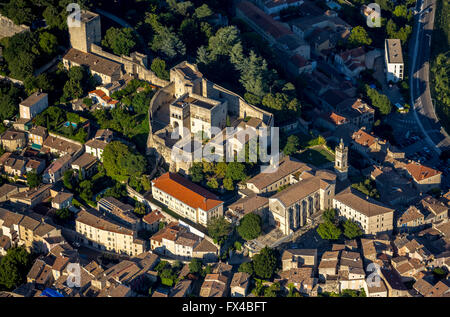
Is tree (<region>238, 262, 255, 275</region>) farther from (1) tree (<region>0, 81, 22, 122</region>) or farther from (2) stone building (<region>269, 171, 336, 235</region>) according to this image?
(1) tree (<region>0, 81, 22, 122</region>)

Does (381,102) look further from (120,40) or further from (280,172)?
(120,40)

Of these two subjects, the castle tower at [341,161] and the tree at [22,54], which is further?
the tree at [22,54]

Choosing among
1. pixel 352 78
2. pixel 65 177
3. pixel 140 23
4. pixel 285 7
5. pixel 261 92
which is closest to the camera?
pixel 65 177

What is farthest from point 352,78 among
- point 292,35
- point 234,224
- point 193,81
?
point 234,224

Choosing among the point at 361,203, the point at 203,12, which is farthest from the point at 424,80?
the point at 361,203

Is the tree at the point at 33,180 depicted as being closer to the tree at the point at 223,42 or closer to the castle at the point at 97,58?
the castle at the point at 97,58

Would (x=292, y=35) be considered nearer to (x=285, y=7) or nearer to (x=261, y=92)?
(x=285, y=7)
